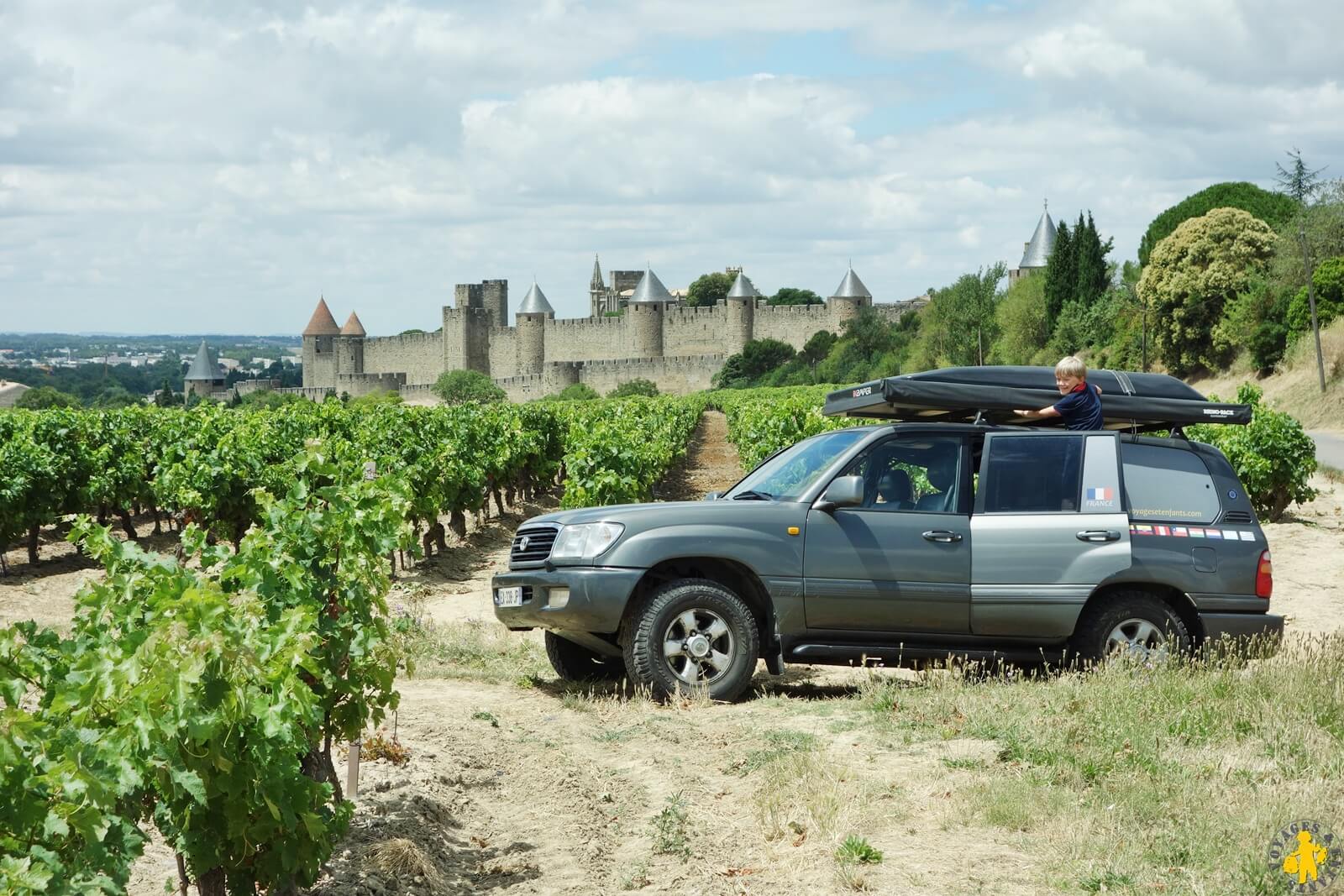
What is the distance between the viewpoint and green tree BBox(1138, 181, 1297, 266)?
5938cm

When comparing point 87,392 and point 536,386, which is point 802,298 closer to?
point 536,386

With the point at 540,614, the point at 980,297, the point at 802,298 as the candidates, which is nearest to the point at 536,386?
the point at 980,297

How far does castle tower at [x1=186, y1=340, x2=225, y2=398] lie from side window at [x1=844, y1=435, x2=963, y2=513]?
116m

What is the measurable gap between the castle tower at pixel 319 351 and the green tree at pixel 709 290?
120 feet

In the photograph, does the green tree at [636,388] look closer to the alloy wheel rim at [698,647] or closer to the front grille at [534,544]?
the front grille at [534,544]

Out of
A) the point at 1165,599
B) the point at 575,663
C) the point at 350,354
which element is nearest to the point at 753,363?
the point at 350,354

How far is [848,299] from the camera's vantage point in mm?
95938

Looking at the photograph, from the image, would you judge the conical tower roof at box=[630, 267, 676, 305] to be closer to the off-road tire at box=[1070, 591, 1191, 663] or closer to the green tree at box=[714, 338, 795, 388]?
the green tree at box=[714, 338, 795, 388]

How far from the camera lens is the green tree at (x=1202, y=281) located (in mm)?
48844

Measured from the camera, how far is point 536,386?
94.8 m

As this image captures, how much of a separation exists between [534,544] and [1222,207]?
56160 mm

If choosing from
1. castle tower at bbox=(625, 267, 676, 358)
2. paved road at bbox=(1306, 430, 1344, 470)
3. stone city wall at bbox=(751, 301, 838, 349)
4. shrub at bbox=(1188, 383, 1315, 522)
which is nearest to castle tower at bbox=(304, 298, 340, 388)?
castle tower at bbox=(625, 267, 676, 358)

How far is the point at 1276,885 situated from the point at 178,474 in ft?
46.7

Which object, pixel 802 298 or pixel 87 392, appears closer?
pixel 87 392
